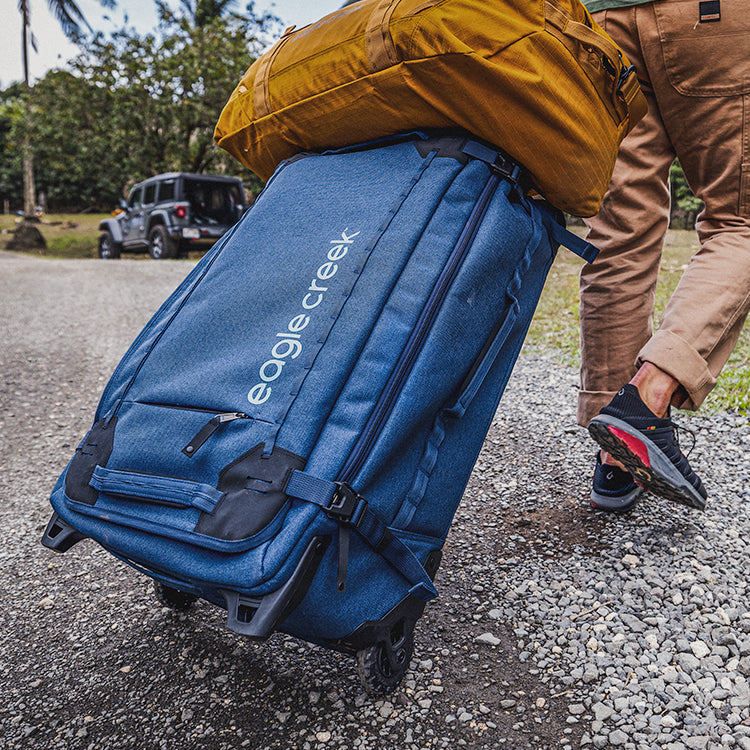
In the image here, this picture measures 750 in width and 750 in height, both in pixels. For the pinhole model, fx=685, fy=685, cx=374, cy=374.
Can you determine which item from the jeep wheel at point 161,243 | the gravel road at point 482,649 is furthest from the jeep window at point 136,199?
the gravel road at point 482,649

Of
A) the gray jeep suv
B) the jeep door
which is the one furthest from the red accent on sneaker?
the jeep door

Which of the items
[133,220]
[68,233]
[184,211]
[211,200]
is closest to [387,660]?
[184,211]

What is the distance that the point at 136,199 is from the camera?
41.1 ft

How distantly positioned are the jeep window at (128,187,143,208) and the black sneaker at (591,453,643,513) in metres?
11.9

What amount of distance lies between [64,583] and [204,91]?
1492cm

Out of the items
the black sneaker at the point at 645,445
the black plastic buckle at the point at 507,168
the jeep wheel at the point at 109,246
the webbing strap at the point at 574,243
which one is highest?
the black plastic buckle at the point at 507,168

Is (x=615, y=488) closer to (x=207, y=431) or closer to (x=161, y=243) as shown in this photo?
(x=207, y=431)

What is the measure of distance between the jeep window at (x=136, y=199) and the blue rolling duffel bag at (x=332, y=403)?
11820mm

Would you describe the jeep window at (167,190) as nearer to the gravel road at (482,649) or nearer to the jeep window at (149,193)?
the jeep window at (149,193)

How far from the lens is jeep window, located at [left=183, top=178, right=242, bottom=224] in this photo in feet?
37.2

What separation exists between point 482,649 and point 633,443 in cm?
57

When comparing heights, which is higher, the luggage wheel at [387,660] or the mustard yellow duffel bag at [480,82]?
the mustard yellow duffel bag at [480,82]

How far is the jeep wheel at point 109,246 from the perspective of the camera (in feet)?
43.1

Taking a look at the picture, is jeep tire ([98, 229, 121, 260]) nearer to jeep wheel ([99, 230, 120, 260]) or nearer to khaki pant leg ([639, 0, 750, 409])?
jeep wheel ([99, 230, 120, 260])
